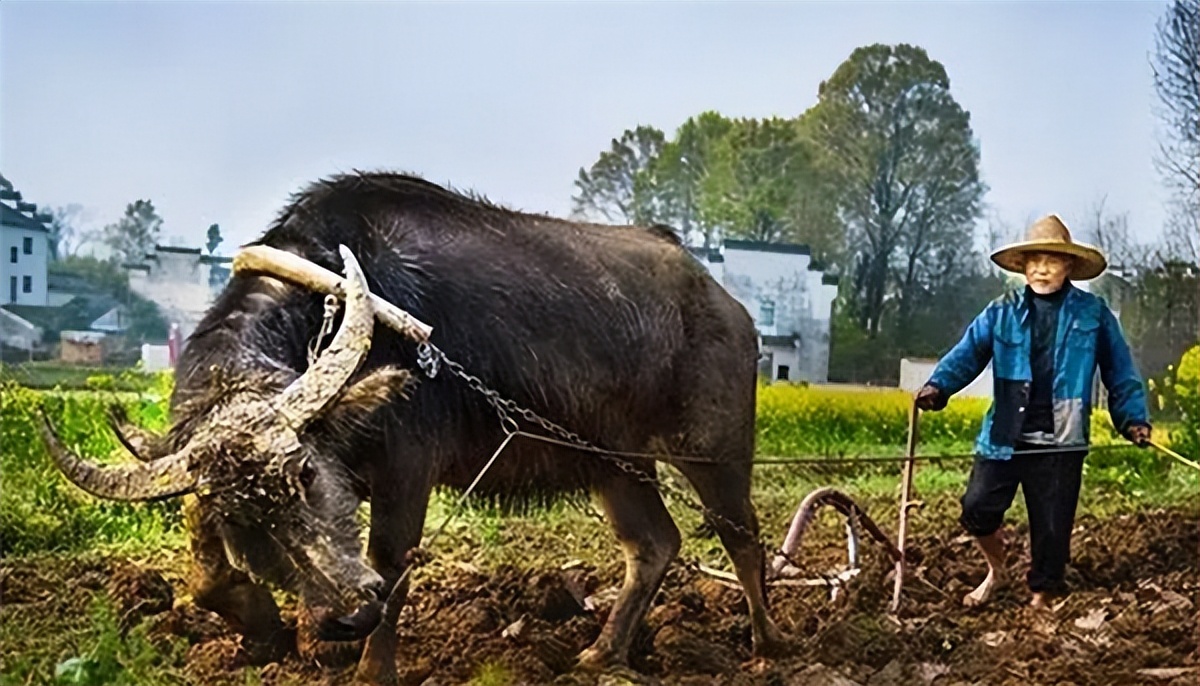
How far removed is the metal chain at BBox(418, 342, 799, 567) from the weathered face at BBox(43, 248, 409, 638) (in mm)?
235

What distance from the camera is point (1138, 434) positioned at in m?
3.06

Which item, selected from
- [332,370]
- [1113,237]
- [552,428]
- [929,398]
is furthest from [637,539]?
[1113,237]

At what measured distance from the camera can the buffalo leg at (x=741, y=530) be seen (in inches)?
119

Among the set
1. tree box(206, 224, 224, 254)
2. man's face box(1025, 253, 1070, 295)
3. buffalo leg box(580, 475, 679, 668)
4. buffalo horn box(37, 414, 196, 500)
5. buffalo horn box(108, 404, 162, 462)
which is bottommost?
buffalo leg box(580, 475, 679, 668)

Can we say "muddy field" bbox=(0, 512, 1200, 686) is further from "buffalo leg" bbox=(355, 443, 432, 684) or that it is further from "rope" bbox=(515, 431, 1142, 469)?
"rope" bbox=(515, 431, 1142, 469)

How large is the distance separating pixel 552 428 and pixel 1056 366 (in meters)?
1.27

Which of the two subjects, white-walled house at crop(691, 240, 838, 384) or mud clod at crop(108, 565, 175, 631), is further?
white-walled house at crop(691, 240, 838, 384)

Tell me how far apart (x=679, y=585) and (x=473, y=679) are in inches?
25.9

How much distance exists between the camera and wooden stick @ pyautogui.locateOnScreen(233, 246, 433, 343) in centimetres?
242

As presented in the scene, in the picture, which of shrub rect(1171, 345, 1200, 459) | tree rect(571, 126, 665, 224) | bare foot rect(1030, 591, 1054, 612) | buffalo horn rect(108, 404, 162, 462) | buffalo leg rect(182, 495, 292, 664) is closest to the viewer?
buffalo horn rect(108, 404, 162, 462)

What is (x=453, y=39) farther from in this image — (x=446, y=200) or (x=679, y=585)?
(x=679, y=585)

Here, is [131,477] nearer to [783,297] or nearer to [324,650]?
[324,650]

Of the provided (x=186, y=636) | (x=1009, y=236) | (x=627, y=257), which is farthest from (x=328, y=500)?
(x=1009, y=236)

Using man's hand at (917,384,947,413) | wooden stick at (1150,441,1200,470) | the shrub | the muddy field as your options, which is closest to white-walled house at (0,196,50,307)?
the muddy field
